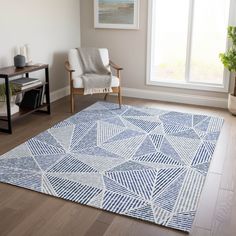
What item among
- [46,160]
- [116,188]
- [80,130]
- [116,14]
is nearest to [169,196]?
[116,188]

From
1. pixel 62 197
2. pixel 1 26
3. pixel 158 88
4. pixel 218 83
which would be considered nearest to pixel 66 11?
pixel 1 26

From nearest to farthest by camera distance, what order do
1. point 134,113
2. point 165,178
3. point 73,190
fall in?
1. point 73,190
2. point 165,178
3. point 134,113

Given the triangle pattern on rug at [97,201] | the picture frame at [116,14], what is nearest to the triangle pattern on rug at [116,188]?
the triangle pattern on rug at [97,201]

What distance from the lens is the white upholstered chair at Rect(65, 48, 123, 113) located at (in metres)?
4.39

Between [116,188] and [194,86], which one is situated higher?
[194,86]

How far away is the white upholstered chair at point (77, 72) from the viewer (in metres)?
4.39

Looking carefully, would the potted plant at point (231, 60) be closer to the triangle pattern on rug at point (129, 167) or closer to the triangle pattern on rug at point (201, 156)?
the triangle pattern on rug at point (201, 156)

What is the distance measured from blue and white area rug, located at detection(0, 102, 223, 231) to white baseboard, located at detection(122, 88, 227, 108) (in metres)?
0.60

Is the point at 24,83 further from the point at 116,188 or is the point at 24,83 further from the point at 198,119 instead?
the point at 198,119

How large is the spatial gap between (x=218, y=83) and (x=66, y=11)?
243 centimetres

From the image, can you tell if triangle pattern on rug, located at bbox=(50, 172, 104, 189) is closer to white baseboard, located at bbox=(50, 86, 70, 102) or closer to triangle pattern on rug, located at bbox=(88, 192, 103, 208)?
triangle pattern on rug, located at bbox=(88, 192, 103, 208)

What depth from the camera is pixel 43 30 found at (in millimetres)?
4551

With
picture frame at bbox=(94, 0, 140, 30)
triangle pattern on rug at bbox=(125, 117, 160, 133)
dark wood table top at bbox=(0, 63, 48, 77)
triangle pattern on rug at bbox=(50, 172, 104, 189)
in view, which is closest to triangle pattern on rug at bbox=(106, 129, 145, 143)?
triangle pattern on rug at bbox=(125, 117, 160, 133)

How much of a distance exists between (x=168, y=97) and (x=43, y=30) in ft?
6.64
